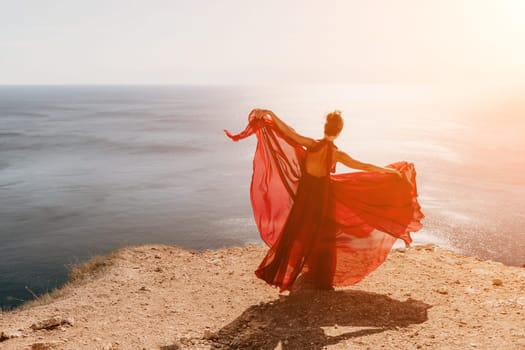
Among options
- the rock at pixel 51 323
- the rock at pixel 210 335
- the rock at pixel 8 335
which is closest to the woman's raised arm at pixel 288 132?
the rock at pixel 210 335

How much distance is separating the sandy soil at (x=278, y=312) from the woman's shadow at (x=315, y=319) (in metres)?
0.01

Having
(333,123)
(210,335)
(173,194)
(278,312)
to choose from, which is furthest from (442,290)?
(173,194)

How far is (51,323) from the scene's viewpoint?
6.73 m

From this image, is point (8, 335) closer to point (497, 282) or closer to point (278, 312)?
point (278, 312)

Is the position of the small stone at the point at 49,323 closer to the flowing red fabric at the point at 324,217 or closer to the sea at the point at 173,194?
the flowing red fabric at the point at 324,217

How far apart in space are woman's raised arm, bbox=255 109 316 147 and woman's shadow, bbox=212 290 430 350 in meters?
2.32

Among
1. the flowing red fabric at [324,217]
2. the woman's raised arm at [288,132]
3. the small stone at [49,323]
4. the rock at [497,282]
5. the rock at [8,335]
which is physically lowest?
the rock at [8,335]

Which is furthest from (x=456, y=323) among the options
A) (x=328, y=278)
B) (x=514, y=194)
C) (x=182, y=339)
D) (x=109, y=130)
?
(x=109, y=130)

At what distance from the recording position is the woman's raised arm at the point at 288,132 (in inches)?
254

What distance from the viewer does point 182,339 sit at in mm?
5793

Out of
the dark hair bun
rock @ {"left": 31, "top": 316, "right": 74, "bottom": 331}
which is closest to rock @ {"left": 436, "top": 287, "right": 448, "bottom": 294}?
the dark hair bun

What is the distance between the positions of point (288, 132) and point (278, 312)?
2667 millimetres

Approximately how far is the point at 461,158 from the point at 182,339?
4955 centimetres

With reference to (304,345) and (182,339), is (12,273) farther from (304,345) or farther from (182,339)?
(304,345)
